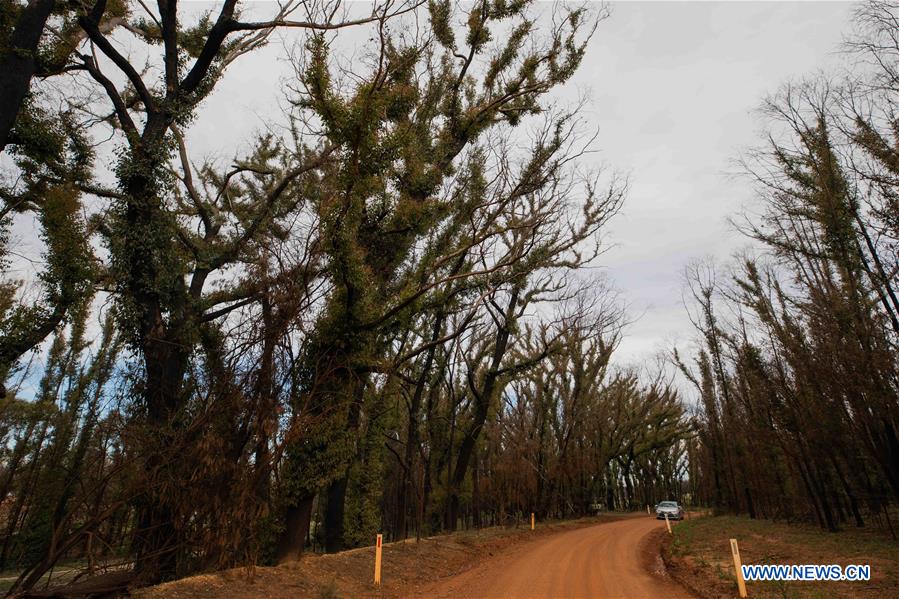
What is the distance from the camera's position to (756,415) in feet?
67.2

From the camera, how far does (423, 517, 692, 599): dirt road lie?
28.3ft

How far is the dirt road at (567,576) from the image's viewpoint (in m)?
8.63

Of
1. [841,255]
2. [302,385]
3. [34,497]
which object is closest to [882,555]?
[841,255]

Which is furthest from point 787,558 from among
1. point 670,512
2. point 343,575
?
point 670,512

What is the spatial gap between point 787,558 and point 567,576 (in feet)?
15.7

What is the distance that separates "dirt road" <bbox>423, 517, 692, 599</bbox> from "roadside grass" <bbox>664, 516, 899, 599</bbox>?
2.13 ft

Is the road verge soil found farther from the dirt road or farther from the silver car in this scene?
the silver car

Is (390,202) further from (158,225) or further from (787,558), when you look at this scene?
(787,558)

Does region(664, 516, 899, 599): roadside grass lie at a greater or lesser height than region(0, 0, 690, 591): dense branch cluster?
lesser

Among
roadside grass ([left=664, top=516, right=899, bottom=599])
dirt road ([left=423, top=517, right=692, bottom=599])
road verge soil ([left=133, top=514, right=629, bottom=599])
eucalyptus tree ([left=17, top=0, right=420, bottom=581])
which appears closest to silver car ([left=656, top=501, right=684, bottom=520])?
roadside grass ([left=664, top=516, right=899, bottom=599])

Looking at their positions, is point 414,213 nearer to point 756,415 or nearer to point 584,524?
point 756,415

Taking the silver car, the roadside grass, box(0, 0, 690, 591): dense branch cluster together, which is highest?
box(0, 0, 690, 591): dense branch cluster

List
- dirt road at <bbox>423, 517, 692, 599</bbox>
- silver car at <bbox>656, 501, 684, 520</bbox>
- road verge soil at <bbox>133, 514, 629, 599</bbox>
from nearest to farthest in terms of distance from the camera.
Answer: road verge soil at <bbox>133, 514, 629, 599</bbox>, dirt road at <bbox>423, 517, 692, 599</bbox>, silver car at <bbox>656, 501, 684, 520</bbox>

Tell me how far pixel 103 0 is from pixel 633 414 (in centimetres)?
3999
